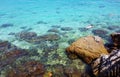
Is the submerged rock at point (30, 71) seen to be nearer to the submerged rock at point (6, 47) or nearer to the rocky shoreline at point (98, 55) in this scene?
the rocky shoreline at point (98, 55)

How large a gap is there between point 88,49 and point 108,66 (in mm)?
3317

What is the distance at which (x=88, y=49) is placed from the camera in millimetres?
13352

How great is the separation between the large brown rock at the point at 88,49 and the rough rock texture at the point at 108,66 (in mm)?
1657

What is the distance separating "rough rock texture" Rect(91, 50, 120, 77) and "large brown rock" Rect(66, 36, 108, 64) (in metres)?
1.66

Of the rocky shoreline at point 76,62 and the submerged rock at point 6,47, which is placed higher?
the rocky shoreline at point 76,62

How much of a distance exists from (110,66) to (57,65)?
172 inches

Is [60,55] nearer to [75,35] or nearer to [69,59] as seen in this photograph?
[69,59]

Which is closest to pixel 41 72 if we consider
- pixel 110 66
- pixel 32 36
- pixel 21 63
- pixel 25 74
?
pixel 25 74

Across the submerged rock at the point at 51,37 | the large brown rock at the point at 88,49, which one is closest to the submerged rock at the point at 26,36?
the submerged rock at the point at 51,37

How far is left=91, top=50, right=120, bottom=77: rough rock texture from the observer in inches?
381

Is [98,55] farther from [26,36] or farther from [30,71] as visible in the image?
[26,36]

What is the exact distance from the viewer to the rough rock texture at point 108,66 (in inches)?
381

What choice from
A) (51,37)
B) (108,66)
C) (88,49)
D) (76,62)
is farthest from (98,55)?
(51,37)

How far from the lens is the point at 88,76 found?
1148 cm
